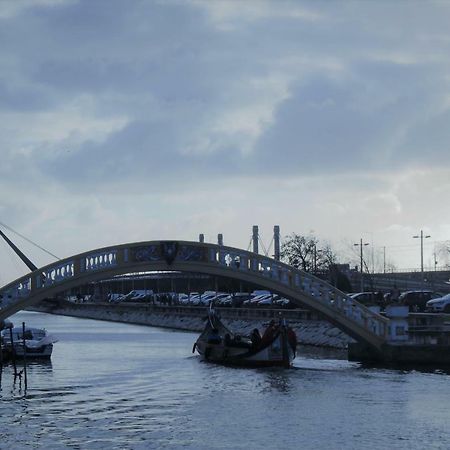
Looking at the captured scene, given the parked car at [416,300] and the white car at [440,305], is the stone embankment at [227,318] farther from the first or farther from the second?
the white car at [440,305]

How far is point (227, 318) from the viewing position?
94.0 m

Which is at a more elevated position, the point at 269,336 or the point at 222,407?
the point at 269,336

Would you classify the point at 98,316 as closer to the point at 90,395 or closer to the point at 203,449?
the point at 90,395

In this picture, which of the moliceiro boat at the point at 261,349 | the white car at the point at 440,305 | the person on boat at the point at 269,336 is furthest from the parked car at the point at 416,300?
the person on boat at the point at 269,336

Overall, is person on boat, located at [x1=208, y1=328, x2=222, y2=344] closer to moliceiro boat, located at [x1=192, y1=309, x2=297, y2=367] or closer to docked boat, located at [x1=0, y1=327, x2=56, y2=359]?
moliceiro boat, located at [x1=192, y1=309, x2=297, y2=367]

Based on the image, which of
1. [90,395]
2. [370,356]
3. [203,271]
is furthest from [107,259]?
[370,356]

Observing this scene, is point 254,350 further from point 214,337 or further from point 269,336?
point 214,337

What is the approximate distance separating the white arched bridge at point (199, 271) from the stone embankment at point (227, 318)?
5.20 m

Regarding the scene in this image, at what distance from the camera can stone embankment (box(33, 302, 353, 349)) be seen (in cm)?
7138

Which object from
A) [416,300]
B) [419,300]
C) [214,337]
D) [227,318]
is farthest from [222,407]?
[227,318]

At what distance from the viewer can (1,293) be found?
51000 millimetres

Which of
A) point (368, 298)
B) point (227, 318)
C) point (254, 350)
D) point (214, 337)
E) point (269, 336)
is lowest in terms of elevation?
point (254, 350)

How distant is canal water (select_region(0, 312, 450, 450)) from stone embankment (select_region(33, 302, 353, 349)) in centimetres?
1185

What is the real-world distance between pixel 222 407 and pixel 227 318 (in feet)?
183
